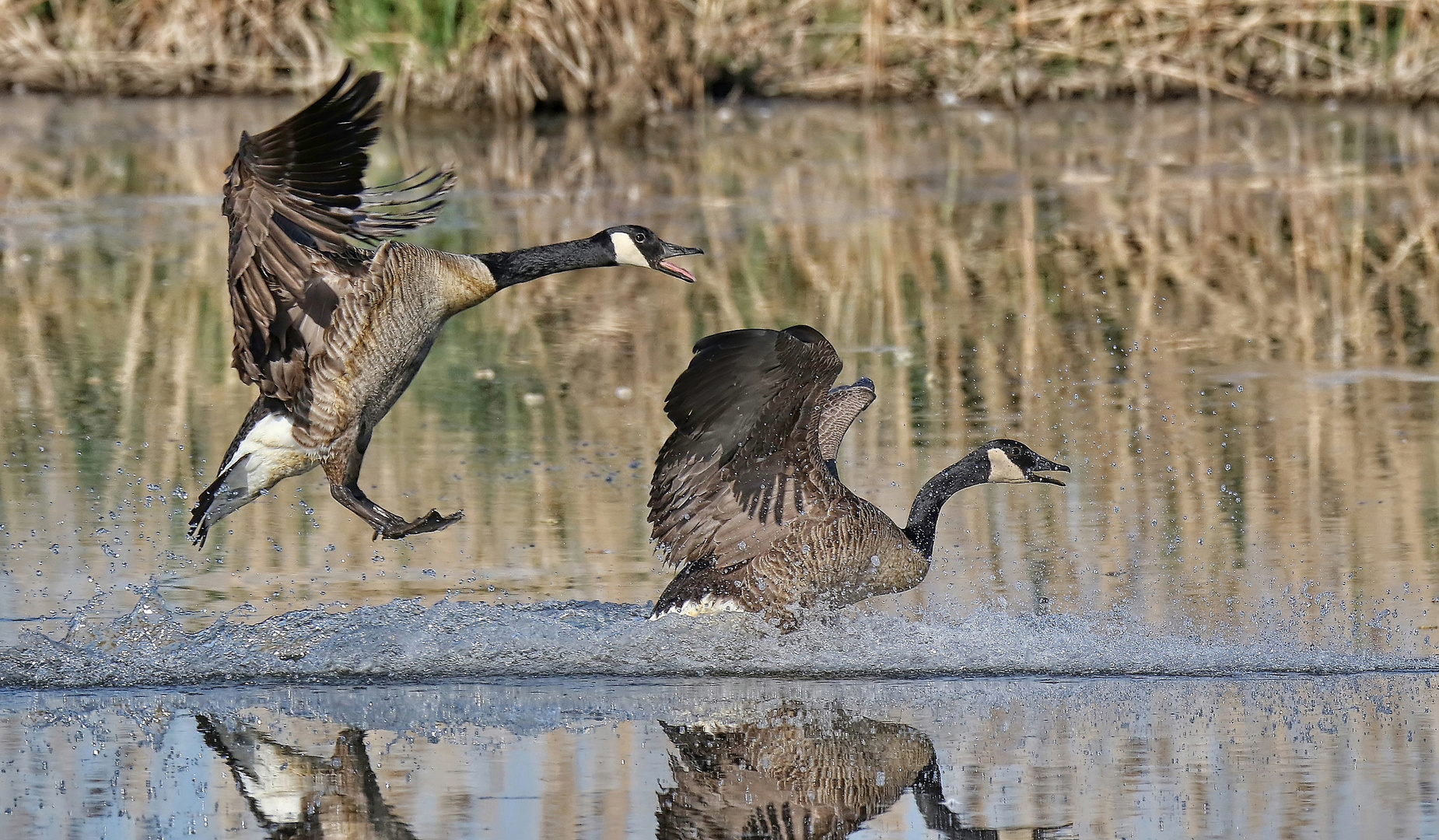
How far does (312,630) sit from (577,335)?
14.9 feet

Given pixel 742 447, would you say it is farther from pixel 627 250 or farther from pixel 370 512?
pixel 370 512

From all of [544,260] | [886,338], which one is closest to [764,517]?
[544,260]

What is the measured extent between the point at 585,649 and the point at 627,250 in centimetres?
129

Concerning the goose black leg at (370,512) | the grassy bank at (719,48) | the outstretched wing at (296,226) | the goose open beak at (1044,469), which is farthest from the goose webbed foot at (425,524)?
the grassy bank at (719,48)

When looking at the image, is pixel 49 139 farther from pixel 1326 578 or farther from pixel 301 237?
pixel 1326 578

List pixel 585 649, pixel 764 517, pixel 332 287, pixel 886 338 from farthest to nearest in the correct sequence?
pixel 886 338, pixel 332 287, pixel 764 517, pixel 585 649

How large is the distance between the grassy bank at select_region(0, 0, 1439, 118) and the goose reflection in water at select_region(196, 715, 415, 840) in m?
11.1

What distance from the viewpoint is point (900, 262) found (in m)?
12.0

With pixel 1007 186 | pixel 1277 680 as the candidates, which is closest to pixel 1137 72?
pixel 1007 186

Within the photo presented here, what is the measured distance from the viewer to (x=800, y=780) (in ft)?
15.8

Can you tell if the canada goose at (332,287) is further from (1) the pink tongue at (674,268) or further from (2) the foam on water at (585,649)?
(2) the foam on water at (585,649)

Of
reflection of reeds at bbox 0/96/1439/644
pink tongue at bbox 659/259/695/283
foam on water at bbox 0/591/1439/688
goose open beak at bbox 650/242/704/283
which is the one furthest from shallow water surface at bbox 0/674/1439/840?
goose open beak at bbox 650/242/704/283

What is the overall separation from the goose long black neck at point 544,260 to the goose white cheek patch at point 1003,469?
1.30 m

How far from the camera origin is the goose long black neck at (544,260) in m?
6.43
